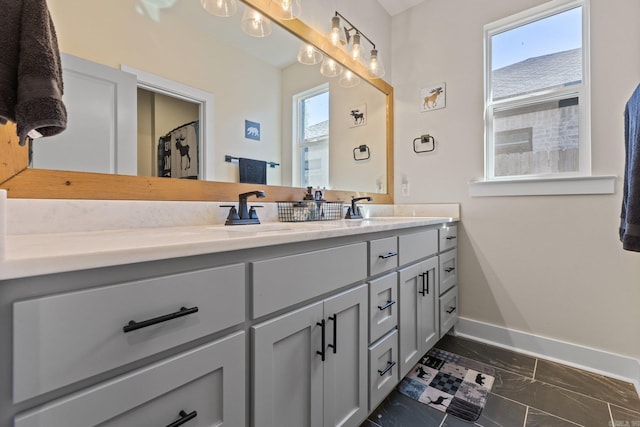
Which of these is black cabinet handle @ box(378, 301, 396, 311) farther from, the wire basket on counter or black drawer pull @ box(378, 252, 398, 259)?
the wire basket on counter

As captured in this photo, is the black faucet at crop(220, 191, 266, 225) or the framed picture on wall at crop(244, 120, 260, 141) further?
the framed picture on wall at crop(244, 120, 260, 141)

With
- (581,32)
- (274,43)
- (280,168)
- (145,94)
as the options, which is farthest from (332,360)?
(581,32)

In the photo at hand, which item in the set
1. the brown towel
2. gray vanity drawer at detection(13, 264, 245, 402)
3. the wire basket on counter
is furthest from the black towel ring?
the brown towel

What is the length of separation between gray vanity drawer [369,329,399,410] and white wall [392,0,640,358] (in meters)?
1.08

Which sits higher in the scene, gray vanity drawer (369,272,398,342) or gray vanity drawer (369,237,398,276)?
gray vanity drawer (369,237,398,276)

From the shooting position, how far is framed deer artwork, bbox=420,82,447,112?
2.20 meters

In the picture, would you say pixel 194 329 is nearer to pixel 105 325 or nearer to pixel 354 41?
pixel 105 325

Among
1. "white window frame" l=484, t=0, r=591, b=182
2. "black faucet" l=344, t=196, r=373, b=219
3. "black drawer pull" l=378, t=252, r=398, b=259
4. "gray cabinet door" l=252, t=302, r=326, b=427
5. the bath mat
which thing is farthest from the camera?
"black faucet" l=344, t=196, r=373, b=219

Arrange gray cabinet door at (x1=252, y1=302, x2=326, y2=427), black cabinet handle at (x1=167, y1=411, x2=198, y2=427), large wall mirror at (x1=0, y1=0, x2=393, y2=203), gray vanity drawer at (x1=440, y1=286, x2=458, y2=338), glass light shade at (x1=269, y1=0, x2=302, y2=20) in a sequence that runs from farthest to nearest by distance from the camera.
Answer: gray vanity drawer at (x1=440, y1=286, x2=458, y2=338), glass light shade at (x1=269, y1=0, x2=302, y2=20), large wall mirror at (x1=0, y1=0, x2=393, y2=203), gray cabinet door at (x1=252, y1=302, x2=326, y2=427), black cabinet handle at (x1=167, y1=411, x2=198, y2=427)

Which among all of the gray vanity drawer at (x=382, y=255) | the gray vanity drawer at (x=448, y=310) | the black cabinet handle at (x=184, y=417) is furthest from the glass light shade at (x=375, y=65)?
the black cabinet handle at (x=184, y=417)

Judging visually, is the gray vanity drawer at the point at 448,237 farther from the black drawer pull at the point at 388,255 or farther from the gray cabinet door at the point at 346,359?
the gray cabinet door at the point at 346,359

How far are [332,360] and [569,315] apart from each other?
1685 millimetres

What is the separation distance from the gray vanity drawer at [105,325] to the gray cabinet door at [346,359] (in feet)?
1.39

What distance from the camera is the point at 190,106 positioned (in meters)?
1.22
